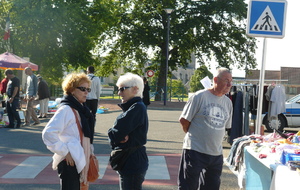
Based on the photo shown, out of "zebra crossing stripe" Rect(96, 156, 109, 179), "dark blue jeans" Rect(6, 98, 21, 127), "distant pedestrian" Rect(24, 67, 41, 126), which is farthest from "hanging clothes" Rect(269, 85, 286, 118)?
"dark blue jeans" Rect(6, 98, 21, 127)

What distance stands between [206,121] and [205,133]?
127 mm

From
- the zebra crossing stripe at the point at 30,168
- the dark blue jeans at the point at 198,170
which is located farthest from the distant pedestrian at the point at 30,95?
the dark blue jeans at the point at 198,170

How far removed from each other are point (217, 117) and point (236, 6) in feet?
122

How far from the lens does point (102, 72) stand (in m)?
46.6

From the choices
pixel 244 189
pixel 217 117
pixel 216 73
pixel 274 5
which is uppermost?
pixel 274 5

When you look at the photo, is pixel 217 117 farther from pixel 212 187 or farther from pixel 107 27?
pixel 107 27

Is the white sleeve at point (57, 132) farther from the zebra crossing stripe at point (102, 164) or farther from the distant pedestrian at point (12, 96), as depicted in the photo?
the distant pedestrian at point (12, 96)

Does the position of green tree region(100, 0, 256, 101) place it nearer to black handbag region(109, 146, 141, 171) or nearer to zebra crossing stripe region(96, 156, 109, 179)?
zebra crossing stripe region(96, 156, 109, 179)

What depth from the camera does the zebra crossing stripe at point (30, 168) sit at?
302 inches

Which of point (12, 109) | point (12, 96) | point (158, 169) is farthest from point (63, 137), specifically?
point (12, 109)

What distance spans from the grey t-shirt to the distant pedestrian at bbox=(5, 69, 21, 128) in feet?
35.9

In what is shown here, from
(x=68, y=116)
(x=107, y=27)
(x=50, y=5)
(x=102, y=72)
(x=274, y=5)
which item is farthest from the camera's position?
(x=102, y=72)

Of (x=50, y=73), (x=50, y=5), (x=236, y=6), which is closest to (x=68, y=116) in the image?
(x=50, y=5)

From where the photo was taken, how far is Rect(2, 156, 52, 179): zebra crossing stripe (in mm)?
7668
